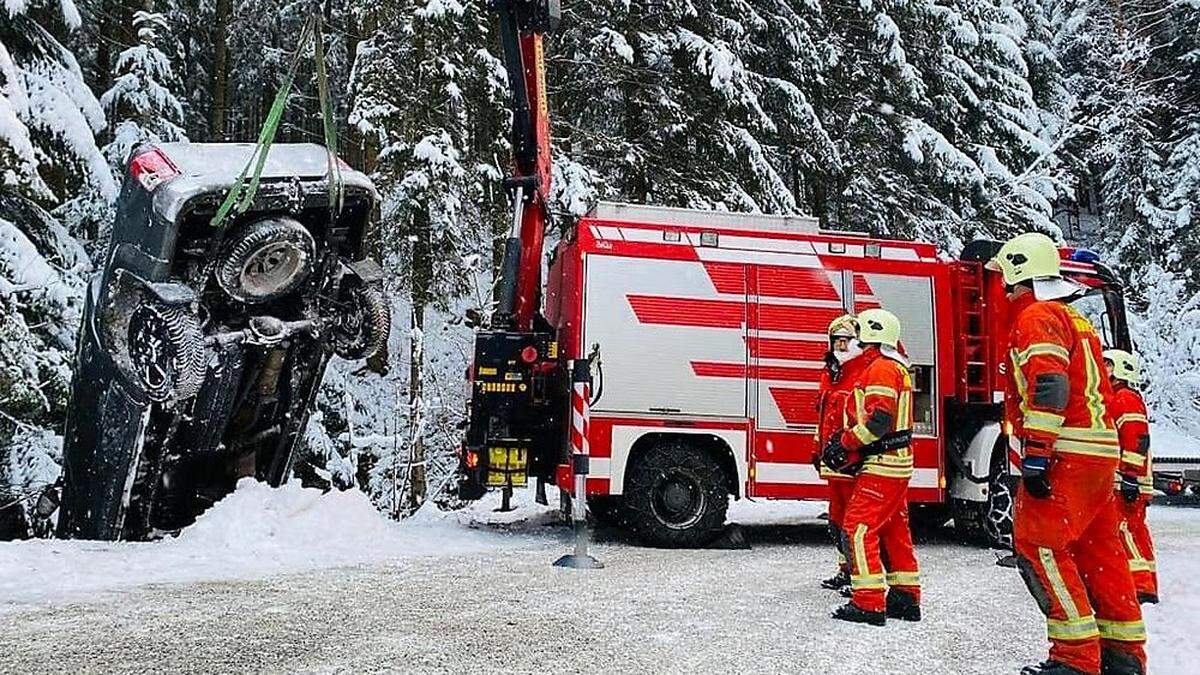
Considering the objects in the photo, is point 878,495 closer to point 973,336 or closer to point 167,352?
point 973,336

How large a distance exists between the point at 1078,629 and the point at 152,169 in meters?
5.86

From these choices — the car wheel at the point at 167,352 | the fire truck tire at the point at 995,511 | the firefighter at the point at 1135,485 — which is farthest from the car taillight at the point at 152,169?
the fire truck tire at the point at 995,511

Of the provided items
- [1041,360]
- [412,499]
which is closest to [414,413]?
[412,499]

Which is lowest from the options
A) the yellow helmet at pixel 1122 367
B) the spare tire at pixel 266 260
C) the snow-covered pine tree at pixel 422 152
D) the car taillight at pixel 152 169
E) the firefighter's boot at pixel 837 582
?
the firefighter's boot at pixel 837 582

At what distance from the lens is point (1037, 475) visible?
14.3 feet

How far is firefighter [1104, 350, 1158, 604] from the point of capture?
6.33 m

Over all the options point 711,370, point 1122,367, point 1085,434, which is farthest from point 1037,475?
point 711,370

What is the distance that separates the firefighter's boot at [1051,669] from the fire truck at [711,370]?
162 inches

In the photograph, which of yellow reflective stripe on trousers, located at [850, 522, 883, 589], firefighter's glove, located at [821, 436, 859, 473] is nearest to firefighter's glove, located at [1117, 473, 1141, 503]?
firefighter's glove, located at [821, 436, 859, 473]

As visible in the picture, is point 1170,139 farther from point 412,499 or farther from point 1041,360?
point 1041,360

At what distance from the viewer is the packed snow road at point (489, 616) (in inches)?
176

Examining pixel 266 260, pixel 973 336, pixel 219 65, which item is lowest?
pixel 973 336

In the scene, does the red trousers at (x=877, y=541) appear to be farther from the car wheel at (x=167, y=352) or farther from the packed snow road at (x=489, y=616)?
the car wheel at (x=167, y=352)

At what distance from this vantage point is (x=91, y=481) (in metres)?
7.16
